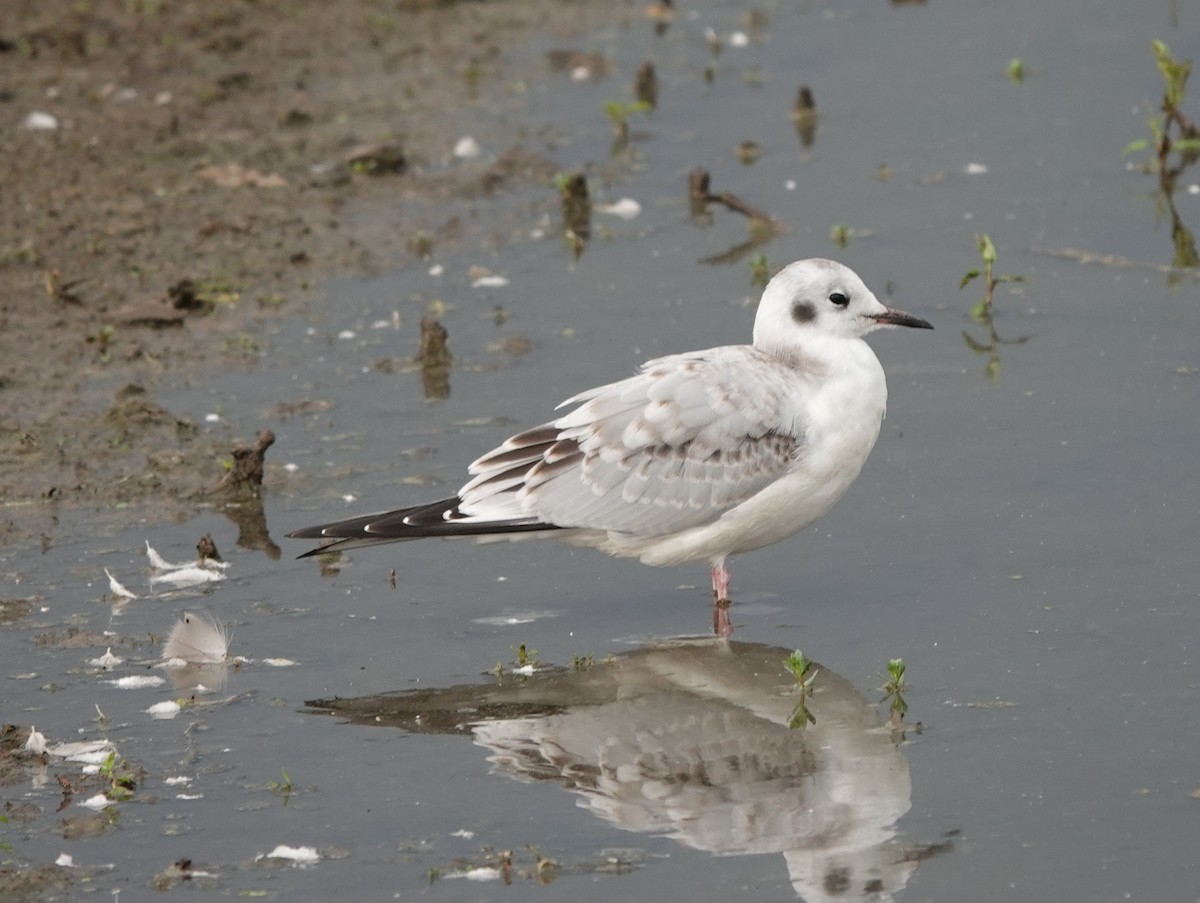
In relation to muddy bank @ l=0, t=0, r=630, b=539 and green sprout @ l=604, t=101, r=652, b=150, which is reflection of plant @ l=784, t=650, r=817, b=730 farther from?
green sprout @ l=604, t=101, r=652, b=150

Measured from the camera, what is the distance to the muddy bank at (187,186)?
9414mm

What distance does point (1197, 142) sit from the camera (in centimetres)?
1140

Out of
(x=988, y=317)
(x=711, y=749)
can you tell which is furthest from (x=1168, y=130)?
(x=711, y=749)

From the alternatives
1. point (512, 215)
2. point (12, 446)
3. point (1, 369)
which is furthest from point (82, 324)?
point (512, 215)

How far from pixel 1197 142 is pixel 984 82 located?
2449 millimetres

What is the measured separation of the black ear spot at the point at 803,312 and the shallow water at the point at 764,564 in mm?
956

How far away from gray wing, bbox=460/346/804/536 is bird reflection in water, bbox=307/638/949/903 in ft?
1.83

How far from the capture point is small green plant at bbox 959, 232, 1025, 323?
9.66 m

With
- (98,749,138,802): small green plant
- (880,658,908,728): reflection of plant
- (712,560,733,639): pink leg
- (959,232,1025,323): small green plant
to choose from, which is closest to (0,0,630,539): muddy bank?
(98,749,138,802): small green plant

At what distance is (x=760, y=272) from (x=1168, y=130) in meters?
3.00

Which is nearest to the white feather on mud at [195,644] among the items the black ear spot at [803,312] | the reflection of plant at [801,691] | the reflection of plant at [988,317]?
the reflection of plant at [801,691]

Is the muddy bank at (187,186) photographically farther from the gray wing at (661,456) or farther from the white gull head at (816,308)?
the white gull head at (816,308)

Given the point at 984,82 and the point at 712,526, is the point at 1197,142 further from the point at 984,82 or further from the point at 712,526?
the point at 712,526

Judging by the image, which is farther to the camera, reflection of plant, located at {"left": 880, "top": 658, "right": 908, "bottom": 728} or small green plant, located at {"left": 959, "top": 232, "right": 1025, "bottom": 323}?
small green plant, located at {"left": 959, "top": 232, "right": 1025, "bottom": 323}
